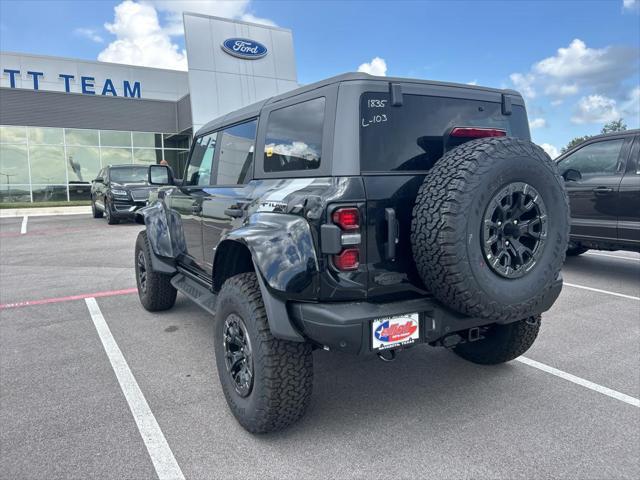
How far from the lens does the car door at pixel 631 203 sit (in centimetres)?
566

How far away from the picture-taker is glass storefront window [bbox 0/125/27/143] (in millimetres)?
20438

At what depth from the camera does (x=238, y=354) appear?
9.21 feet

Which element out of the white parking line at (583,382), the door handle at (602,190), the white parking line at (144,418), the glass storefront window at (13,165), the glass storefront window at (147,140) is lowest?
the white parking line at (583,382)

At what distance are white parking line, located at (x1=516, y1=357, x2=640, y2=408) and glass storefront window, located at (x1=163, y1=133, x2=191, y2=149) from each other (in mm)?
22192

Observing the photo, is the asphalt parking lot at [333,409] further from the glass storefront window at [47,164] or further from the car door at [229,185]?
the glass storefront window at [47,164]

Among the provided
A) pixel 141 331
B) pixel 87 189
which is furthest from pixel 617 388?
pixel 87 189

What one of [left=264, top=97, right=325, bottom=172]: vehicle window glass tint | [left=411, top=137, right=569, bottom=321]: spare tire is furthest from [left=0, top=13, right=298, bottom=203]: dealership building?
[left=411, top=137, right=569, bottom=321]: spare tire

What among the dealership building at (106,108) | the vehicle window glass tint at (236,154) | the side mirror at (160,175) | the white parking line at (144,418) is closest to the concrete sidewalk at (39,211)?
the dealership building at (106,108)

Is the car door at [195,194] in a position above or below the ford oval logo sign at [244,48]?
below

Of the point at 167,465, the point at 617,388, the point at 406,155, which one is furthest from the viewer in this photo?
the point at 617,388

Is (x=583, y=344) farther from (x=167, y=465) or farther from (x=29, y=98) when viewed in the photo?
(x=29, y=98)

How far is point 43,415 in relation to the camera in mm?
2898

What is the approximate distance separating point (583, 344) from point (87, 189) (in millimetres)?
22454

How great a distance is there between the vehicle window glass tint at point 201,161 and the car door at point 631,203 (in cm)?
499
